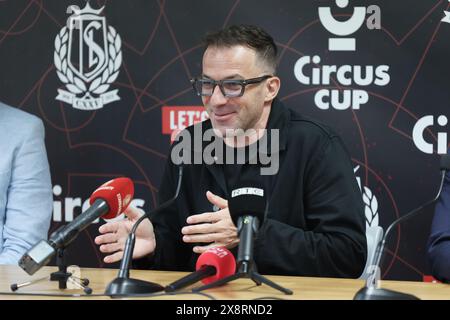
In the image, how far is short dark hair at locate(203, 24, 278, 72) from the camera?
2.92 metres

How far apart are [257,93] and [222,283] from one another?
940 millimetres

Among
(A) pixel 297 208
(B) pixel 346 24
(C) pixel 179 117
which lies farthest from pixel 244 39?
(C) pixel 179 117

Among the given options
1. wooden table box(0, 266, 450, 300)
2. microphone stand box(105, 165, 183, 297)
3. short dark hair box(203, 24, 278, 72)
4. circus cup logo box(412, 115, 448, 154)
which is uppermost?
short dark hair box(203, 24, 278, 72)

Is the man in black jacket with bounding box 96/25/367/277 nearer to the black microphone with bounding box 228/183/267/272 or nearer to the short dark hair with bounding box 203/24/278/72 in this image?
the short dark hair with bounding box 203/24/278/72

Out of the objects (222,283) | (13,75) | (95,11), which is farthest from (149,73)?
(222,283)

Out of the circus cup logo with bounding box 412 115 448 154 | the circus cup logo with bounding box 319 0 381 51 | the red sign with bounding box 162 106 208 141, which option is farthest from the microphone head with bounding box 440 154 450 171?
the red sign with bounding box 162 106 208 141

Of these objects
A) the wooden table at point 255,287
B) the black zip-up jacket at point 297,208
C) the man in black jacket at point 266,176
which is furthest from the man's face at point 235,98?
the wooden table at point 255,287

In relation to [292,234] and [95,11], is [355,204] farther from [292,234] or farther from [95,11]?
[95,11]

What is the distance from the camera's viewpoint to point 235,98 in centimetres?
289

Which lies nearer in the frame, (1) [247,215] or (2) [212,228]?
(1) [247,215]

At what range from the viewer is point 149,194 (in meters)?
3.84

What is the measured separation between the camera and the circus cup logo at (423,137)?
344 cm

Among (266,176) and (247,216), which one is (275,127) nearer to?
→ (266,176)

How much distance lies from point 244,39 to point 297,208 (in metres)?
0.67
